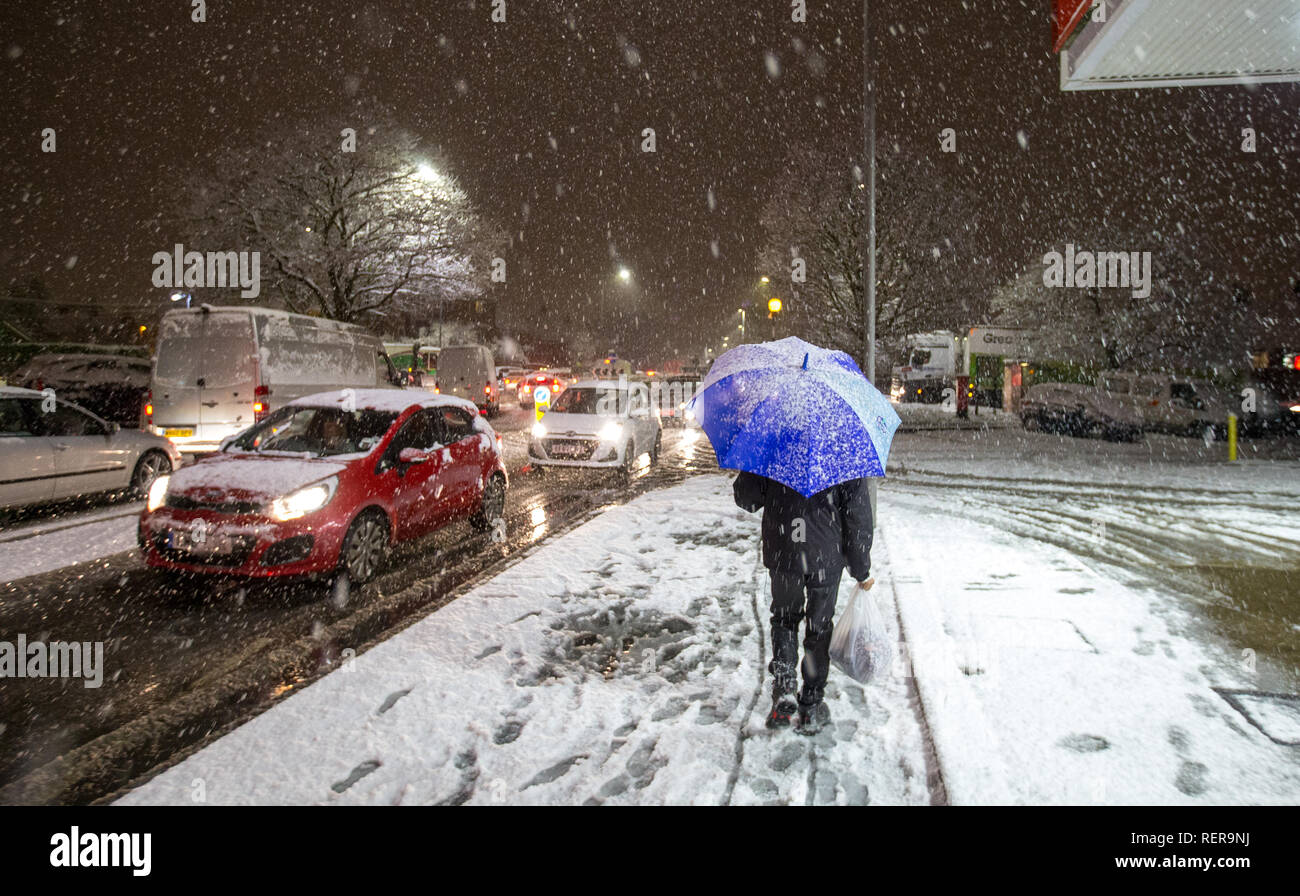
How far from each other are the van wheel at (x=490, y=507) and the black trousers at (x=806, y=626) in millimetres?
5268

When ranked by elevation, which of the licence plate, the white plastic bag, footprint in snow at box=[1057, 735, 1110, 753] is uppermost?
the licence plate

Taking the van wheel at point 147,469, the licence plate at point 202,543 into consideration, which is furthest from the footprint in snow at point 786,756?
the van wheel at point 147,469

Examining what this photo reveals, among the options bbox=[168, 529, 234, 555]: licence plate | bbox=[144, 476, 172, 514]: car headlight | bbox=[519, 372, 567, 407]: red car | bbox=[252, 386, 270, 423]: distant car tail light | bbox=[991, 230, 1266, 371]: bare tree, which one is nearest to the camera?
bbox=[168, 529, 234, 555]: licence plate

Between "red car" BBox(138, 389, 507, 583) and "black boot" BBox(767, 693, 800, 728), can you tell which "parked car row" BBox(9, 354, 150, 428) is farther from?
"black boot" BBox(767, 693, 800, 728)

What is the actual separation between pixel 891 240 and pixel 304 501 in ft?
85.9

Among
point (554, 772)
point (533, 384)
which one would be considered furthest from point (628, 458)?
point (533, 384)

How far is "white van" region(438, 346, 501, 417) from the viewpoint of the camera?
91.4 ft

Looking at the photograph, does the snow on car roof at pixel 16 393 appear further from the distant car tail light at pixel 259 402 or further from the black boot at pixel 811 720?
the black boot at pixel 811 720

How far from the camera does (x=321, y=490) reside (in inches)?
239

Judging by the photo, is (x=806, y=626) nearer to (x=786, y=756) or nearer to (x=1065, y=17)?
(x=786, y=756)

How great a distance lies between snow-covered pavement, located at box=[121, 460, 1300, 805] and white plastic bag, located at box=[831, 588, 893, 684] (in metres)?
0.37

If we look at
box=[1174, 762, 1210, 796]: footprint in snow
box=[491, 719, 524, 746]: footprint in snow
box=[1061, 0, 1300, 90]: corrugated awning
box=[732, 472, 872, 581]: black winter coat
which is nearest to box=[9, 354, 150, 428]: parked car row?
box=[491, 719, 524, 746]: footprint in snow
